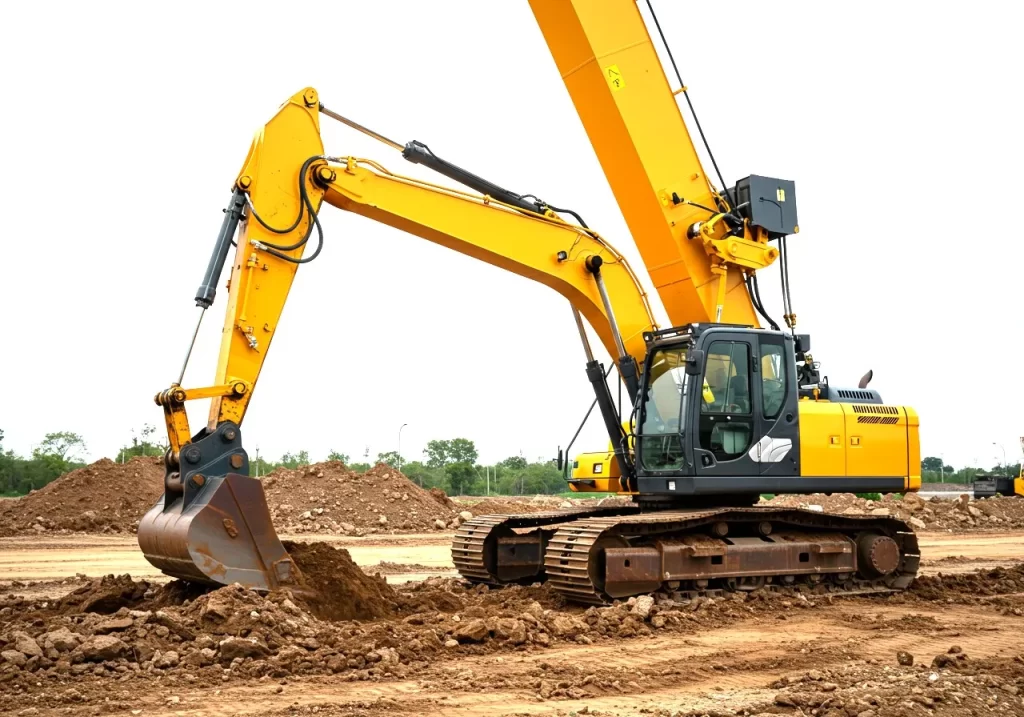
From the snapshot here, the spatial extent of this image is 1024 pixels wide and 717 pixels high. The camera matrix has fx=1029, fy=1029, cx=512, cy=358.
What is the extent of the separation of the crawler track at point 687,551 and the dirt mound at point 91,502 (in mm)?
15057

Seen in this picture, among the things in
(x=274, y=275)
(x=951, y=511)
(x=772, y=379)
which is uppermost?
(x=274, y=275)

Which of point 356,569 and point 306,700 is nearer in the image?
point 306,700

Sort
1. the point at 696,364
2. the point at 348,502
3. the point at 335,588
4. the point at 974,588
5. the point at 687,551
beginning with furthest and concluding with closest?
the point at 348,502, the point at 974,588, the point at 696,364, the point at 687,551, the point at 335,588

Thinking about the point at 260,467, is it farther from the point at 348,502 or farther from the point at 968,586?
the point at 968,586

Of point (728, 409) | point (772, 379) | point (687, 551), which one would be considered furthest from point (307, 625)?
point (772, 379)

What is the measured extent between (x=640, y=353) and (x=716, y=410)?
1166 mm

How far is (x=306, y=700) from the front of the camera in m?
6.17

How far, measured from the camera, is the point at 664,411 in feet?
34.4

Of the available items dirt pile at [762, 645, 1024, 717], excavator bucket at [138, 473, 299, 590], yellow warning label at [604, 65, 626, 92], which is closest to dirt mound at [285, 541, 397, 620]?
excavator bucket at [138, 473, 299, 590]

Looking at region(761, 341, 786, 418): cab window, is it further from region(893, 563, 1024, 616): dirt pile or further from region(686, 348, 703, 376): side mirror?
region(893, 563, 1024, 616): dirt pile

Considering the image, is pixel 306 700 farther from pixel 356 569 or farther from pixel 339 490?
pixel 339 490

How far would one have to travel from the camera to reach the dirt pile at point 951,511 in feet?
86.7

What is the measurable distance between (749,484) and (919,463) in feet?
8.01

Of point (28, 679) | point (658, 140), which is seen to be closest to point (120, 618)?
point (28, 679)
